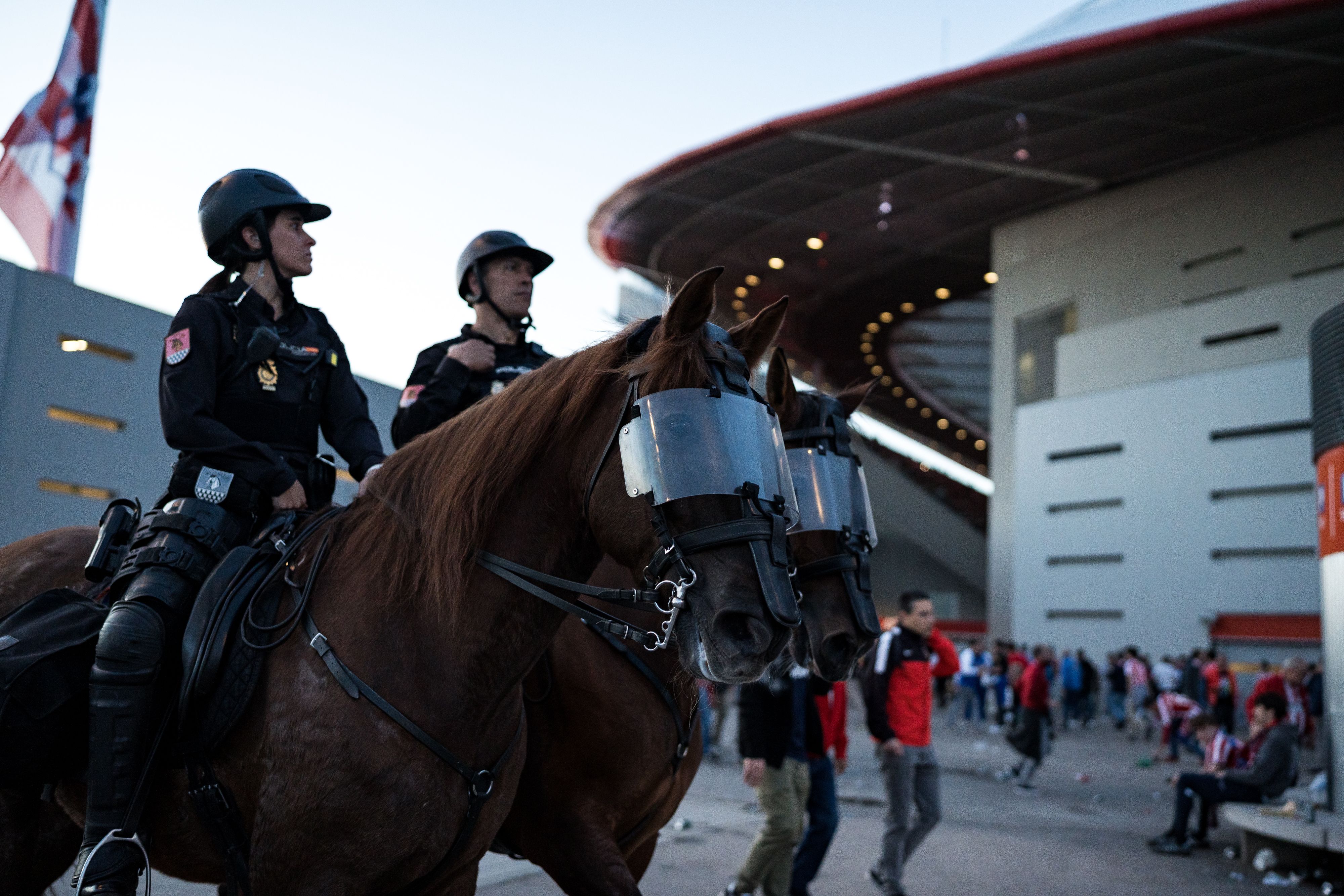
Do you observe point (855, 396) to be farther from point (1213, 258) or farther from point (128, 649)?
point (1213, 258)

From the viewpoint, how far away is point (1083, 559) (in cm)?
3036

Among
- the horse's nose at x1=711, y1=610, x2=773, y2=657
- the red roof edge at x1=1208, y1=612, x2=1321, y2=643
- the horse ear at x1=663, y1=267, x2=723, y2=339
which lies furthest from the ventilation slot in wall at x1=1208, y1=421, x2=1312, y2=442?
the horse's nose at x1=711, y1=610, x2=773, y2=657

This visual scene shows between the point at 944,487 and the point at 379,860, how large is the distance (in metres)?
49.7

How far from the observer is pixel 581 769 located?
350 centimetres

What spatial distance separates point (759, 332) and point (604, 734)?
1553 mm

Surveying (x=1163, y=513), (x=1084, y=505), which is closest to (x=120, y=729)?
(x=1163, y=513)

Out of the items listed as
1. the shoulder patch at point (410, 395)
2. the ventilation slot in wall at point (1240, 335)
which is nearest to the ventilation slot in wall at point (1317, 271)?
the ventilation slot in wall at point (1240, 335)

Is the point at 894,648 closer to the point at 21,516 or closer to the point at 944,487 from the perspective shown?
the point at 21,516

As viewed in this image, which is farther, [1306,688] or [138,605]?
[1306,688]

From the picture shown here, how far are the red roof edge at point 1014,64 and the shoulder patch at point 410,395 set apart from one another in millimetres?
24216

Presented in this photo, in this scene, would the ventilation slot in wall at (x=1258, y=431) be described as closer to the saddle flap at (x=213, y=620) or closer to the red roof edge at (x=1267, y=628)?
the red roof edge at (x=1267, y=628)

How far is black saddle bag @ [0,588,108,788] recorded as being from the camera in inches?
98.5

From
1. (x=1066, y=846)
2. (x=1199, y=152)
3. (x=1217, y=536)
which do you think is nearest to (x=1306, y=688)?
(x=1217, y=536)

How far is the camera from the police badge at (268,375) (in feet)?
9.90
